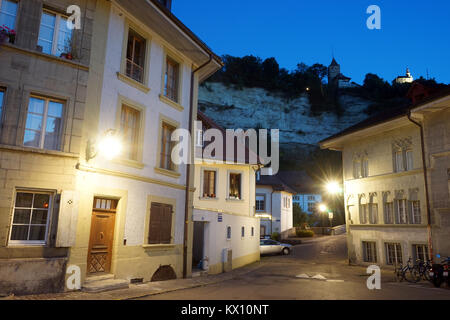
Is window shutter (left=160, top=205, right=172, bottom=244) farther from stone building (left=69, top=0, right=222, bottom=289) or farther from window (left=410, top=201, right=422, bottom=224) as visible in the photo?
window (left=410, top=201, right=422, bottom=224)

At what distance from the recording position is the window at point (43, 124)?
377 inches

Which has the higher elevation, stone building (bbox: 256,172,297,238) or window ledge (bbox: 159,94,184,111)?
window ledge (bbox: 159,94,184,111)

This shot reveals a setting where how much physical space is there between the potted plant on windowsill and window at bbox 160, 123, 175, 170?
5793mm

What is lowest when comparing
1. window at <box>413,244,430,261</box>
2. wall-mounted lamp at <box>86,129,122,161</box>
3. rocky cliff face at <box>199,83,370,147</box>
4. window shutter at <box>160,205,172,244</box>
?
window at <box>413,244,430,261</box>

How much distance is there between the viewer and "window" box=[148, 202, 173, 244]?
12523 mm

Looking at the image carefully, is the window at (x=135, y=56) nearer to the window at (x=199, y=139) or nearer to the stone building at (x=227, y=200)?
the stone building at (x=227, y=200)

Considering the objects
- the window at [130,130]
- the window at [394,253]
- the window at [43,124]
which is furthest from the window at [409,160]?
the window at [43,124]

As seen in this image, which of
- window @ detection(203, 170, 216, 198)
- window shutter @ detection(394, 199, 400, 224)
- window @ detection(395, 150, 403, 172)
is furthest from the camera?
window @ detection(203, 170, 216, 198)

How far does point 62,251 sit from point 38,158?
2.63m

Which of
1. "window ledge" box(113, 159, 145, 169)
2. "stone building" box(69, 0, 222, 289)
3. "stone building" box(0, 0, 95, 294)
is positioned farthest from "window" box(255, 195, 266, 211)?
"stone building" box(0, 0, 95, 294)

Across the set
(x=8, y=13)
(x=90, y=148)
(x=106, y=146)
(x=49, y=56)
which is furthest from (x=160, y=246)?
(x=8, y=13)

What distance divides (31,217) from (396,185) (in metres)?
18.2

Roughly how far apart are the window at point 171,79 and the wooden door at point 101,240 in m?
5.44
